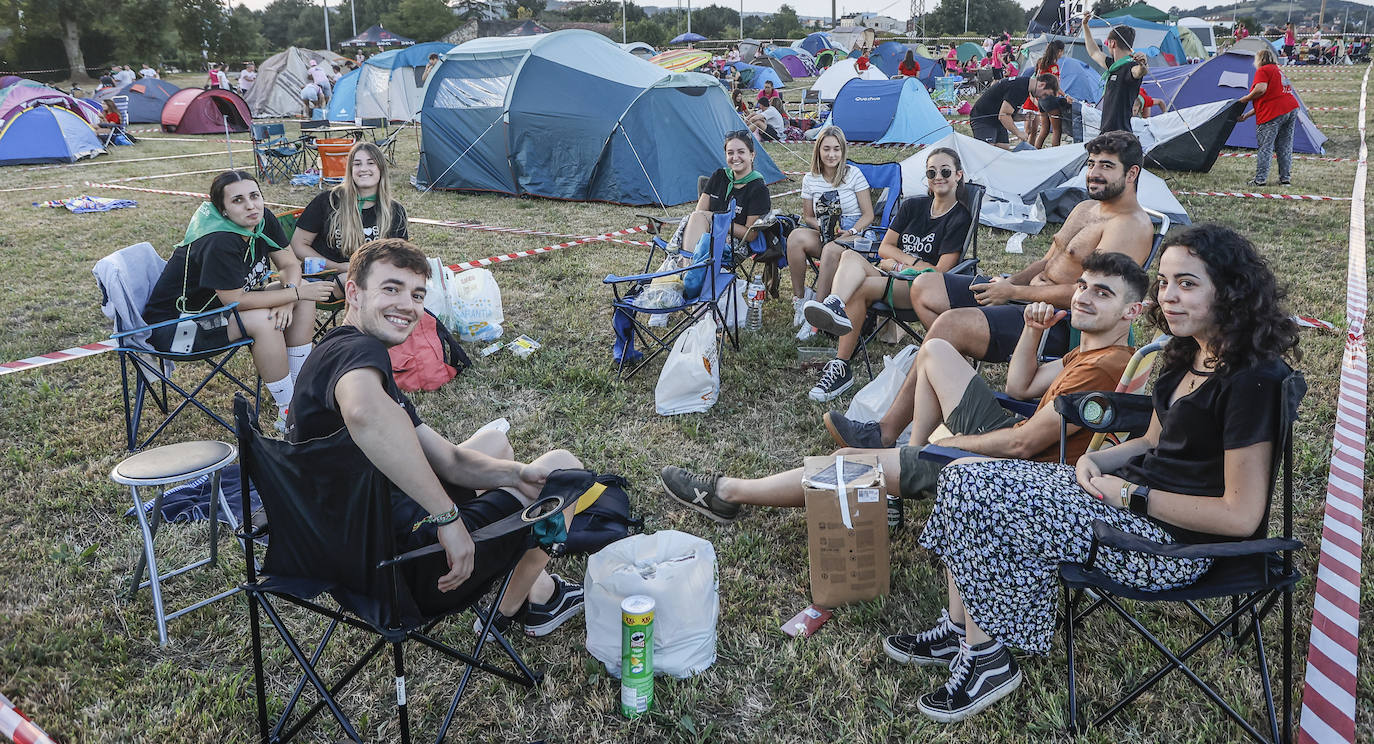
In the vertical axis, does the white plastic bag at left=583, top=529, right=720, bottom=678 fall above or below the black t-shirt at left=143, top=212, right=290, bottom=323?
below

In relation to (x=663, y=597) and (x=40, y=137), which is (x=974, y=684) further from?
(x=40, y=137)

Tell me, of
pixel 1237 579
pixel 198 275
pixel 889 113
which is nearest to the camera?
pixel 1237 579

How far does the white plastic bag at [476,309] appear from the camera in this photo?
5.16 m

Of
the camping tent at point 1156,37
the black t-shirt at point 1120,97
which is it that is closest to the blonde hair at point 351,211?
the black t-shirt at point 1120,97

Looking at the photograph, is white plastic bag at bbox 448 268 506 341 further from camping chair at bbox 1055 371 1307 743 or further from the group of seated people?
camping chair at bbox 1055 371 1307 743

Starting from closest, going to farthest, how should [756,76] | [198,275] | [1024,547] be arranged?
[1024,547] < [198,275] < [756,76]

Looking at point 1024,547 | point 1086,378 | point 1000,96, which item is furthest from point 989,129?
point 1024,547

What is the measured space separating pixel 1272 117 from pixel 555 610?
10249 millimetres

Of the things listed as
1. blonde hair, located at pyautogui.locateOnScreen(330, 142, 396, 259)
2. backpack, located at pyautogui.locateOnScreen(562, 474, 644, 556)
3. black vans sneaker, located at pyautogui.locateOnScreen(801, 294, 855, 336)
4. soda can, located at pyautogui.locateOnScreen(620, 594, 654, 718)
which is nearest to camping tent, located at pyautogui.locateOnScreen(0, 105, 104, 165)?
blonde hair, located at pyautogui.locateOnScreen(330, 142, 396, 259)

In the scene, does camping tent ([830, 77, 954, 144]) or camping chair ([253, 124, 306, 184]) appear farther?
camping tent ([830, 77, 954, 144])

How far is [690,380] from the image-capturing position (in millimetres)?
4160

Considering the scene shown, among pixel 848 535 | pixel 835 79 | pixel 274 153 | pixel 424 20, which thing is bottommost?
pixel 848 535

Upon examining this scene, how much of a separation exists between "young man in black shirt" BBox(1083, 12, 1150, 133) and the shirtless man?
5675mm

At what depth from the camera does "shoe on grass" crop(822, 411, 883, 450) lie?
334cm
